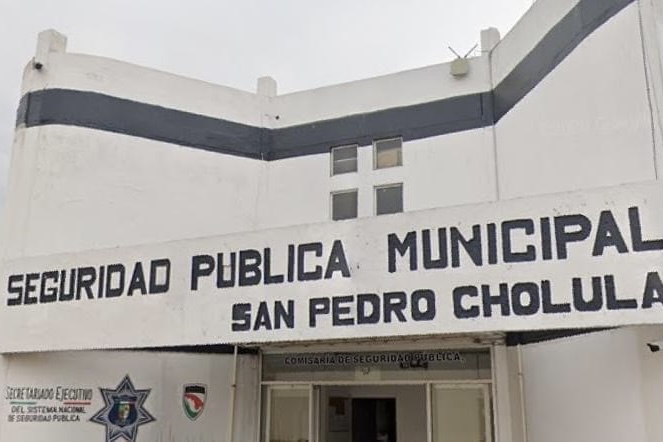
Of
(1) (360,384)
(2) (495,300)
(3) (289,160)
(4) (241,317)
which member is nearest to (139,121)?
(3) (289,160)

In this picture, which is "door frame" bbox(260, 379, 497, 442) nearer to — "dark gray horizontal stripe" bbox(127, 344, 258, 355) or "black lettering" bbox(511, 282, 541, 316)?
"dark gray horizontal stripe" bbox(127, 344, 258, 355)

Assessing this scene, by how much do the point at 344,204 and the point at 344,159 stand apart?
2.76 ft

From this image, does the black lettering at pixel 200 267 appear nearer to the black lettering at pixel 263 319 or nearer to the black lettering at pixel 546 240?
the black lettering at pixel 263 319

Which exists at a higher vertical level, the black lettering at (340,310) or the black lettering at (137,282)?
the black lettering at (137,282)

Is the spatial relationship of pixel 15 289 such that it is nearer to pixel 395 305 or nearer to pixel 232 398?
pixel 232 398

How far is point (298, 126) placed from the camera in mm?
13164

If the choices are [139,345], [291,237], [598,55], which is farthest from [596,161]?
[139,345]

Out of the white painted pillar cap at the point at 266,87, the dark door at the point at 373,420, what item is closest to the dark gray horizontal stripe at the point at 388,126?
the white painted pillar cap at the point at 266,87

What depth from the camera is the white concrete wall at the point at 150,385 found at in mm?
9555

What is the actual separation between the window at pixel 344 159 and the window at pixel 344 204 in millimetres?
401

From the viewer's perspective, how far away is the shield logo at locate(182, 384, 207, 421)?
1087cm

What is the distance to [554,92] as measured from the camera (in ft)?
30.7

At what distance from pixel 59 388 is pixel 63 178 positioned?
320 centimetres

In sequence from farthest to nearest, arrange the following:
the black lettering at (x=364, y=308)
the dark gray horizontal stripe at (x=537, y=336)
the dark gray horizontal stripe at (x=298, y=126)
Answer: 1. the dark gray horizontal stripe at (x=298, y=126)
2. the dark gray horizontal stripe at (x=537, y=336)
3. the black lettering at (x=364, y=308)
